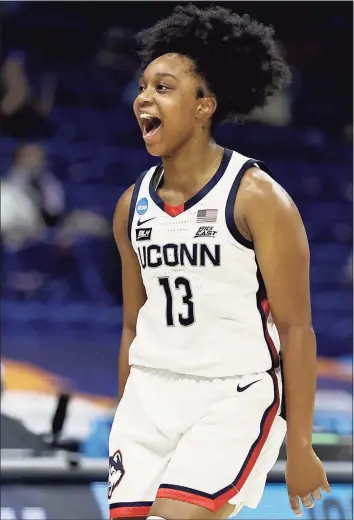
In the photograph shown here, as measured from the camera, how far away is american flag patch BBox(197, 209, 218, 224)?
2.42 meters

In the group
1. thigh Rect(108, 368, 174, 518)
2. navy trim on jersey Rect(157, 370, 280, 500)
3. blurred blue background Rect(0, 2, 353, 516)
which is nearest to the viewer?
navy trim on jersey Rect(157, 370, 280, 500)

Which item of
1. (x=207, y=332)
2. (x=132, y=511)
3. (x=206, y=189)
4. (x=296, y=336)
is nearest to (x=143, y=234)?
(x=206, y=189)

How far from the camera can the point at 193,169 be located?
2.54 m

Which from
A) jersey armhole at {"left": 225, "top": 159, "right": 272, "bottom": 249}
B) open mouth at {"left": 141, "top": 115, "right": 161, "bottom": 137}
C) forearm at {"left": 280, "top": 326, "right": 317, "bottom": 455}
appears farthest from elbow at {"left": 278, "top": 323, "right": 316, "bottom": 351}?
open mouth at {"left": 141, "top": 115, "right": 161, "bottom": 137}

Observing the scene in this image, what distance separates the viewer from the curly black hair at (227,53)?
8.45ft

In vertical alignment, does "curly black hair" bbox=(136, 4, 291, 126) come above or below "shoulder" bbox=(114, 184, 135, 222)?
above

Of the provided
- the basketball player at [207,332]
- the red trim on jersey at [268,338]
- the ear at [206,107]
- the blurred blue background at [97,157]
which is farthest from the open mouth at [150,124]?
the blurred blue background at [97,157]

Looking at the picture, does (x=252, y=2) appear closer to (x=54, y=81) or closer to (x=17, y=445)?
(x=54, y=81)

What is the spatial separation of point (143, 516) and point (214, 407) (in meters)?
0.32

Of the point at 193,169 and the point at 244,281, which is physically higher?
the point at 193,169

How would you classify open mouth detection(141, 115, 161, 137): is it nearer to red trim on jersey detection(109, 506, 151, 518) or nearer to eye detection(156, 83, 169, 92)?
eye detection(156, 83, 169, 92)

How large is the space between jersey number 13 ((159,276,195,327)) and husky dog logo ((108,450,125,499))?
0.35m

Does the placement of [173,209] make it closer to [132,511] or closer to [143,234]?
[143,234]

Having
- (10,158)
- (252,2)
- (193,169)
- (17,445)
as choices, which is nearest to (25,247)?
(10,158)
